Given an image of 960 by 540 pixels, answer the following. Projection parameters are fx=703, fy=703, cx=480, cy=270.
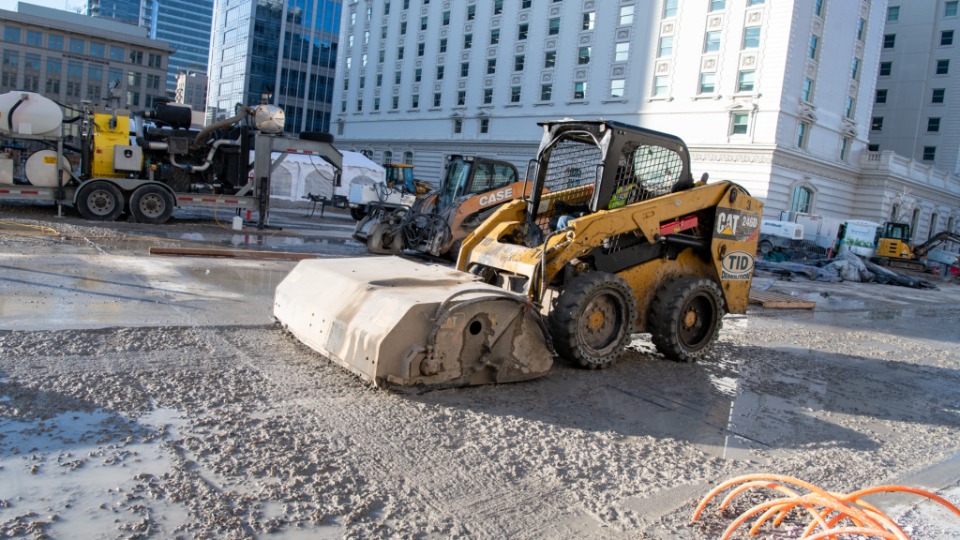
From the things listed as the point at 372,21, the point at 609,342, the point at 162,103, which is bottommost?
the point at 609,342

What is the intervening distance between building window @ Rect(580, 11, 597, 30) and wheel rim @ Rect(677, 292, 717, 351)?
46.2 metres

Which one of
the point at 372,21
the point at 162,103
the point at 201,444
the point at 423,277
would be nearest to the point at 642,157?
the point at 423,277

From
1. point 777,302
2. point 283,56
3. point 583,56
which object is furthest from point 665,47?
point 283,56

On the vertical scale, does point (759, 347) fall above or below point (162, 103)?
below

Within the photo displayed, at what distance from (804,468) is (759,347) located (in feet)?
16.4

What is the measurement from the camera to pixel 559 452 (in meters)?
4.86

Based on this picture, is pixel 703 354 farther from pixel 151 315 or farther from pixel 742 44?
pixel 742 44

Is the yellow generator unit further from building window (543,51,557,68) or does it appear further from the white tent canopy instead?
building window (543,51,557,68)

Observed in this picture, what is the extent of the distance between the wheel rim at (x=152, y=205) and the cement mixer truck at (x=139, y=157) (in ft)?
0.08

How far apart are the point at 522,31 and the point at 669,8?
44.9ft

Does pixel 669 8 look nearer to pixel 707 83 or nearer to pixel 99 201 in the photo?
pixel 707 83

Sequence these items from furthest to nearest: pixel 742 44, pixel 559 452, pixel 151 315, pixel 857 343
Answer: pixel 742 44
pixel 857 343
pixel 151 315
pixel 559 452

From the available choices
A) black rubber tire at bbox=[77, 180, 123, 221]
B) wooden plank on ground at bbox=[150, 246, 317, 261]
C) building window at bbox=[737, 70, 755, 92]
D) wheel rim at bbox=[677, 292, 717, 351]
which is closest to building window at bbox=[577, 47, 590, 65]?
building window at bbox=[737, 70, 755, 92]

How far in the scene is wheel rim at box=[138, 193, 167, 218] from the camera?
17.3 metres
